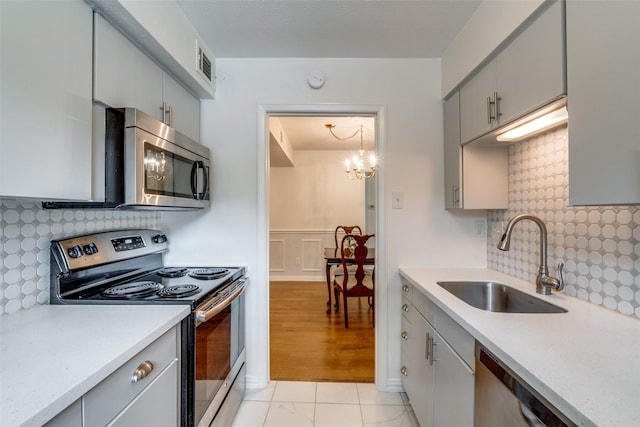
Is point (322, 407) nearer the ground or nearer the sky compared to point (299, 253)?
nearer the ground

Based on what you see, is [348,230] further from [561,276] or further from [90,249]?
[90,249]

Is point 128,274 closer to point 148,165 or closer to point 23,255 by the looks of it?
point 23,255

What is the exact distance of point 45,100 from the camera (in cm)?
92

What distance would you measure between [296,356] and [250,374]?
542 millimetres

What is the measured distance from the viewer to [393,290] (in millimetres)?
2039

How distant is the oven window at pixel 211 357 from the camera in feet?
4.15

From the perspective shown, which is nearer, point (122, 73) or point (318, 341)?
point (122, 73)

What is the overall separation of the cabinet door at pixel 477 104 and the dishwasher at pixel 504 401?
1090 millimetres

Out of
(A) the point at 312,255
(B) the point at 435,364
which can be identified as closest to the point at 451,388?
(B) the point at 435,364

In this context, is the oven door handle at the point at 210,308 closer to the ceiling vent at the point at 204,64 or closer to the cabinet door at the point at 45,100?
the cabinet door at the point at 45,100

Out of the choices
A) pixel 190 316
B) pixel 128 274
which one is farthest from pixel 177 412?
pixel 128 274

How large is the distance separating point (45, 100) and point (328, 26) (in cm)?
139

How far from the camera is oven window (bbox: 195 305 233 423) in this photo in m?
1.26

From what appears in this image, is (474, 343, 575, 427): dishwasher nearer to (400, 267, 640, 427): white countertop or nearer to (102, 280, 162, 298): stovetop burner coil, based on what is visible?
(400, 267, 640, 427): white countertop
